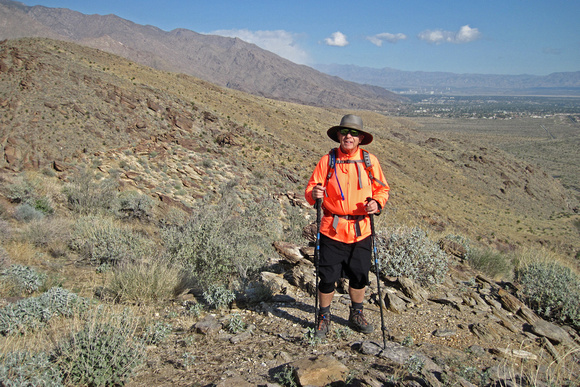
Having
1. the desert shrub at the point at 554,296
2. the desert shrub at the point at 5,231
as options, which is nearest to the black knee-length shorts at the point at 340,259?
the desert shrub at the point at 554,296

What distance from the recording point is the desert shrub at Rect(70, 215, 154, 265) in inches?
207

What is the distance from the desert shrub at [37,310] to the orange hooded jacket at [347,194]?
2432mm

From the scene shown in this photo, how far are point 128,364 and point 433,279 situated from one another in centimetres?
396

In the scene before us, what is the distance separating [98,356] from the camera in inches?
100

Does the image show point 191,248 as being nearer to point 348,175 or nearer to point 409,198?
point 348,175

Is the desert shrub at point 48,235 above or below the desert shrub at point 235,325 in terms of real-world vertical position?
above

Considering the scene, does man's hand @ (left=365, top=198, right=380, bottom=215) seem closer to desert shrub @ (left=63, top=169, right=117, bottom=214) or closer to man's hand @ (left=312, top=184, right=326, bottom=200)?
man's hand @ (left=312, top=184, right=326, bottom=200)

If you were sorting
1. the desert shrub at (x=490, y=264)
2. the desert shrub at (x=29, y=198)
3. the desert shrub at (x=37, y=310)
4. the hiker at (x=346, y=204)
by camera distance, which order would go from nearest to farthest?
1. the desert shrub at (x=37, y=310)
2. the hiker at (x=346, y=204)
3. the desert shrub at (x=490, y=264)
4. the desert shrub at (x=29, y=198)

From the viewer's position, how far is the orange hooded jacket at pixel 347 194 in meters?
3.37

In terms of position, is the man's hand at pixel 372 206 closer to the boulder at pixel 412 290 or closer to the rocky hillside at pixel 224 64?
the boulder at pixel 412 290

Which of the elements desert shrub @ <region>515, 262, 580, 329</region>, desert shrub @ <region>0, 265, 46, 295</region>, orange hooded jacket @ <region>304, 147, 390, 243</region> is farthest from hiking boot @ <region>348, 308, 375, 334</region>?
desert shrub @ <region>0, 265, 46, 295</region>

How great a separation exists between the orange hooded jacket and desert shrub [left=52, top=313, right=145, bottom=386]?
6.31 feet

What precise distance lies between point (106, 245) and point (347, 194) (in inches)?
154

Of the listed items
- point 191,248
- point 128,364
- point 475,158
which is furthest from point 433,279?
point 475,158
